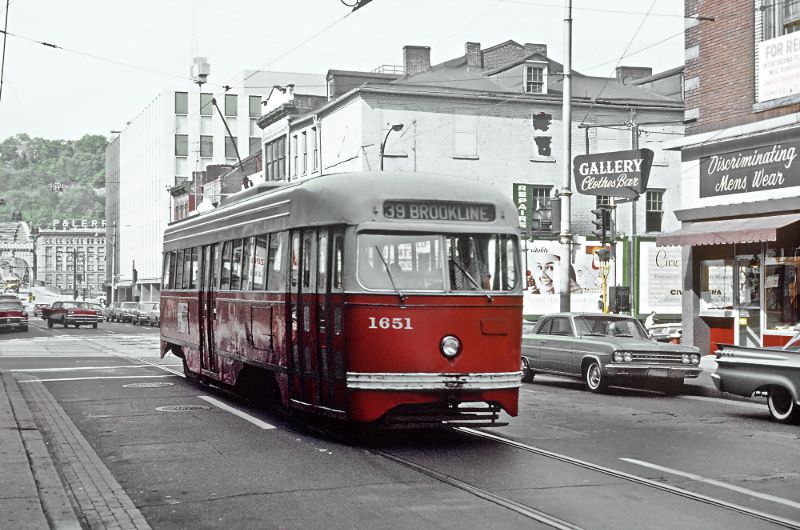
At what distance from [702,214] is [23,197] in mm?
69163

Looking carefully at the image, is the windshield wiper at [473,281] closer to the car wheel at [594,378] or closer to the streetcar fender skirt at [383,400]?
the streetcar fender skirt at [383,400]

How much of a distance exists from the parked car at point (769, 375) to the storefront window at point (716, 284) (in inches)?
390

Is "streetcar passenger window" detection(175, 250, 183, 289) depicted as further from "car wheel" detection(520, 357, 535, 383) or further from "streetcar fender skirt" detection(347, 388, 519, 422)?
"streetcar fender skirt" detection(347, 388, 519, 422)

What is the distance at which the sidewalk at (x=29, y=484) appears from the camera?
7141 mm

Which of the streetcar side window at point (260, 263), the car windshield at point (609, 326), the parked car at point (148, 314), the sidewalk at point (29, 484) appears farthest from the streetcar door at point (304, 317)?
the parked car at point (148, 314)

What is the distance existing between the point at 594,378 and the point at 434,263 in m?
7.93

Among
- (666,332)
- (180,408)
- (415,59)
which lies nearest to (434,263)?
(180,408)

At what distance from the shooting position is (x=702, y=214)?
24.6 m

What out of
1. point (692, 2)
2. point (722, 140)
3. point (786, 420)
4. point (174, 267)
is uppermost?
point (692, 2)

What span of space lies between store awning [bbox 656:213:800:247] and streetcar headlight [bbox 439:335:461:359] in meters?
12.3

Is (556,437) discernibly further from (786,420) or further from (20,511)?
(20,511)

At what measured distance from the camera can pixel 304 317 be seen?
1176cm

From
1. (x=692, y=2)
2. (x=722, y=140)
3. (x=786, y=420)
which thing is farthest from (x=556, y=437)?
(x=692, y=2)

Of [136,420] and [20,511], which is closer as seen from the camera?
[20,511]
